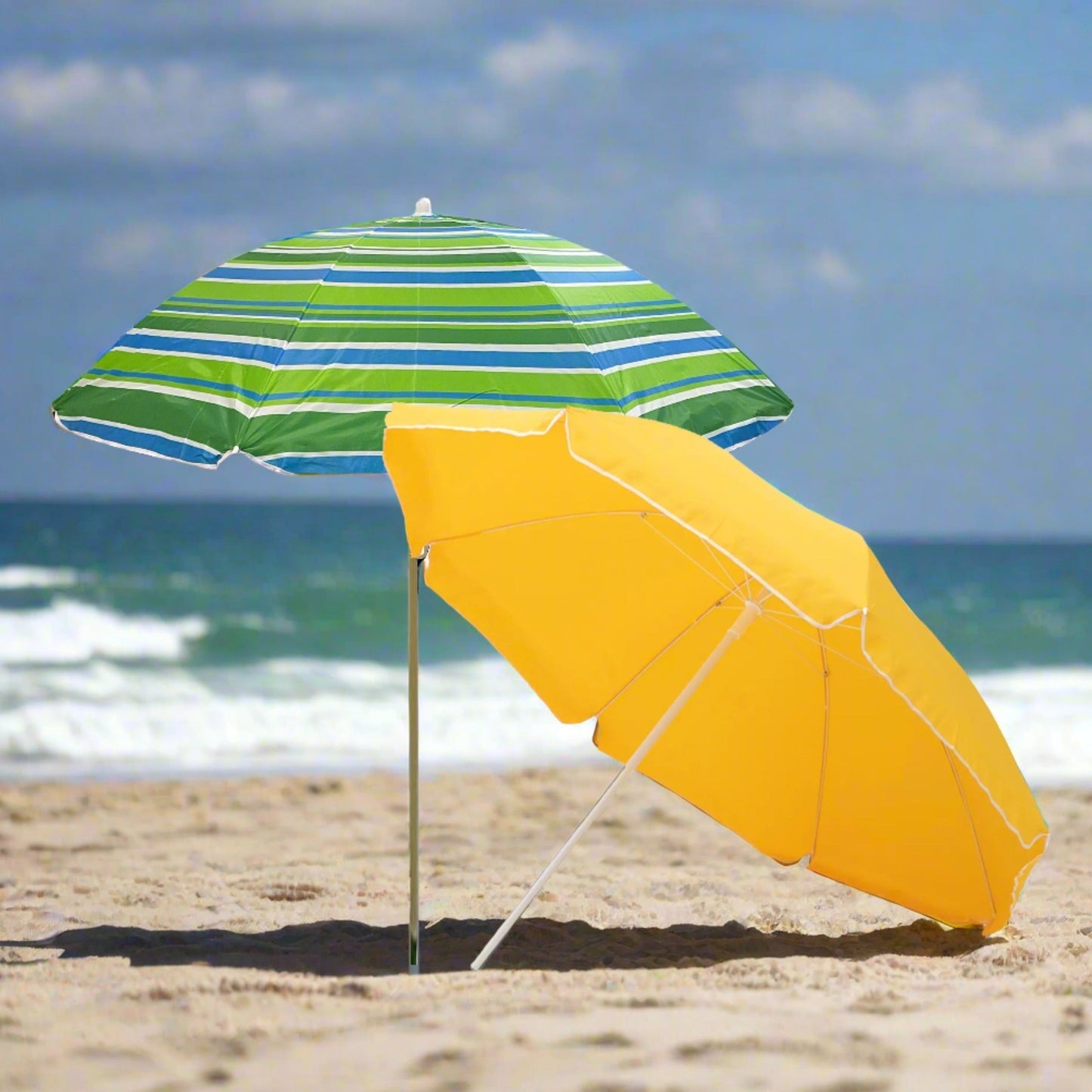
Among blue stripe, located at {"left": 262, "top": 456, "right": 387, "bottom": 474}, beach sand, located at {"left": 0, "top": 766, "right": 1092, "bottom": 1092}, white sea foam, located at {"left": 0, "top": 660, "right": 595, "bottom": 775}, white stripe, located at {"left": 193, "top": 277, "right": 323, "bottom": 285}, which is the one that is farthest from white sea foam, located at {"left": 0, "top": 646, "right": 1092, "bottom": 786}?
blue stripe, located at {"left": 262, "top": 456, "right": 387, "bottom": 474}

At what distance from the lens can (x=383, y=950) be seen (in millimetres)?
3695

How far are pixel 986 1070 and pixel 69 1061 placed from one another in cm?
172

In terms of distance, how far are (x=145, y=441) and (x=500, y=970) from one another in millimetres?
1596

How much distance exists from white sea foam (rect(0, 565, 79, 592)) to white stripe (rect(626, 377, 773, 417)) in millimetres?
21238

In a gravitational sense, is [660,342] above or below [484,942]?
above

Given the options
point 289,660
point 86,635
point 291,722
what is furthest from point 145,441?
point 86,635

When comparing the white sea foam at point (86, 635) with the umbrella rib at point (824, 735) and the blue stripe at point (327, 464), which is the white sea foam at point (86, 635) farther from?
the umbrella rib at point (824, 735)

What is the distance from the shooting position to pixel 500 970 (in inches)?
131

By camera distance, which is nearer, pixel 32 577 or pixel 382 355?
pixel 382 355

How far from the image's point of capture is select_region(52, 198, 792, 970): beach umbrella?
322cm

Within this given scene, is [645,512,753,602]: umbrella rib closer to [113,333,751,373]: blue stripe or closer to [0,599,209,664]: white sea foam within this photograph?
[113,333,751,373]: blue stripe

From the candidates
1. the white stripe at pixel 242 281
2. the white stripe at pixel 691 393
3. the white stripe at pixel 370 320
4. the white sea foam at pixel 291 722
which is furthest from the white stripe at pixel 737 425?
the white sea foam at pixel 291 722

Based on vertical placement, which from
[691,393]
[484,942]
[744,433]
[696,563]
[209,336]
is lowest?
[484,942]

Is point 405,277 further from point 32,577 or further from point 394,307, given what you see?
point 32,577
